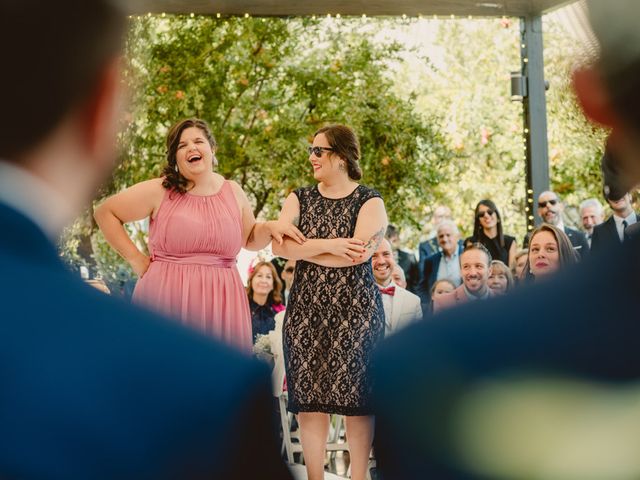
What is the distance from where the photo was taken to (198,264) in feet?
17.2

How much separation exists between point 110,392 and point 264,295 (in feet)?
24.1

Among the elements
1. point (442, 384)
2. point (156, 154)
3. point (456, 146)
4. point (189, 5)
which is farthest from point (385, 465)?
point (456, 146)

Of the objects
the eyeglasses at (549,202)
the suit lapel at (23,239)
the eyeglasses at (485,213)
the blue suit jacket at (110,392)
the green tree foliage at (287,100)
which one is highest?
the green tree foliage at (287,100)

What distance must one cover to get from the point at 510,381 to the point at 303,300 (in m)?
4.71

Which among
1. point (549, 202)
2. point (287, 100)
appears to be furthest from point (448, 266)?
point (287, 100)

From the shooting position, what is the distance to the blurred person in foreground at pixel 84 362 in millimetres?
795

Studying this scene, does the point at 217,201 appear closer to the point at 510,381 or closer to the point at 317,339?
the point at 317,339

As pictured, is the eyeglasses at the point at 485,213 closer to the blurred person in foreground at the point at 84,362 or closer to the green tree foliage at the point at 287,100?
the green tree foliage at the point at 287,100

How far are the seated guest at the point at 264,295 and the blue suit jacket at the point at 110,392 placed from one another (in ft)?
23.5

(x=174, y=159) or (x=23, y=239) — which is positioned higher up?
(x=174, y=159)

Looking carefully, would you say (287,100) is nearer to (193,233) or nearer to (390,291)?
(390,291)

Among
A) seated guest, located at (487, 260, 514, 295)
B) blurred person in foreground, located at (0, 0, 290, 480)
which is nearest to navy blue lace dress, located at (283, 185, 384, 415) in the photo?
seated guest, located at (487, 260, 514, 295)

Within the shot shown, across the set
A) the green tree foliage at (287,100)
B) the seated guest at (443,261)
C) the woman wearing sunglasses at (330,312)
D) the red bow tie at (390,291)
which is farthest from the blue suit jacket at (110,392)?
the green tree foliage at (287,100)

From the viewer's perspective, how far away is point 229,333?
211 inches
